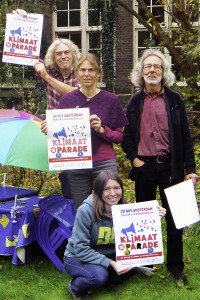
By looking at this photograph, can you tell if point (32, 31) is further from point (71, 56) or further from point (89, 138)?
point (89, 138)

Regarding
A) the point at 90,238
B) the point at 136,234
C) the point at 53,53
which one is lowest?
the point at 90,238

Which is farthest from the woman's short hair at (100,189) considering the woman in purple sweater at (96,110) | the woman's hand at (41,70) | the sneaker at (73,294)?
the woman's hand at (41,70)

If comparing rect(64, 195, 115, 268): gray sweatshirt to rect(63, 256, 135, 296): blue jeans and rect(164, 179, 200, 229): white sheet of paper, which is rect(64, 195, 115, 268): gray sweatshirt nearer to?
rect(63, 256, 135, 296): blue jeans

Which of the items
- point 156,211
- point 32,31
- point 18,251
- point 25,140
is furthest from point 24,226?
point 32,31

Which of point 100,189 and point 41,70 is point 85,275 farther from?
point 41,70

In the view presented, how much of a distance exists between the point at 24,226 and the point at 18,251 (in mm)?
211

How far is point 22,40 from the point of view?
12.6 ft

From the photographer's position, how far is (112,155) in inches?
141

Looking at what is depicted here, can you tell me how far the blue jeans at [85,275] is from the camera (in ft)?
11.0

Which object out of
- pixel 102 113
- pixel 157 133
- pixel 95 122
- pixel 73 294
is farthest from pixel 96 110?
pixel 73 294

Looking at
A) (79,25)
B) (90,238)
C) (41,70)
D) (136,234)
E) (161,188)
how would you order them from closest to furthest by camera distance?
1. (136,234)
2. (90,238)
3. (161,188)
4. (41,70)
5. (79,25)

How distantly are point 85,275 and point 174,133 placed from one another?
1200mm

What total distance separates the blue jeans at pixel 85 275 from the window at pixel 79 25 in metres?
11.2

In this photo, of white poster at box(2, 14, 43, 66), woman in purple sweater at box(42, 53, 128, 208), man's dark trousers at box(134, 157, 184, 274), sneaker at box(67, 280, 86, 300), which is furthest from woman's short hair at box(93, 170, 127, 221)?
white poster at box(2, 14, 43, 66)
